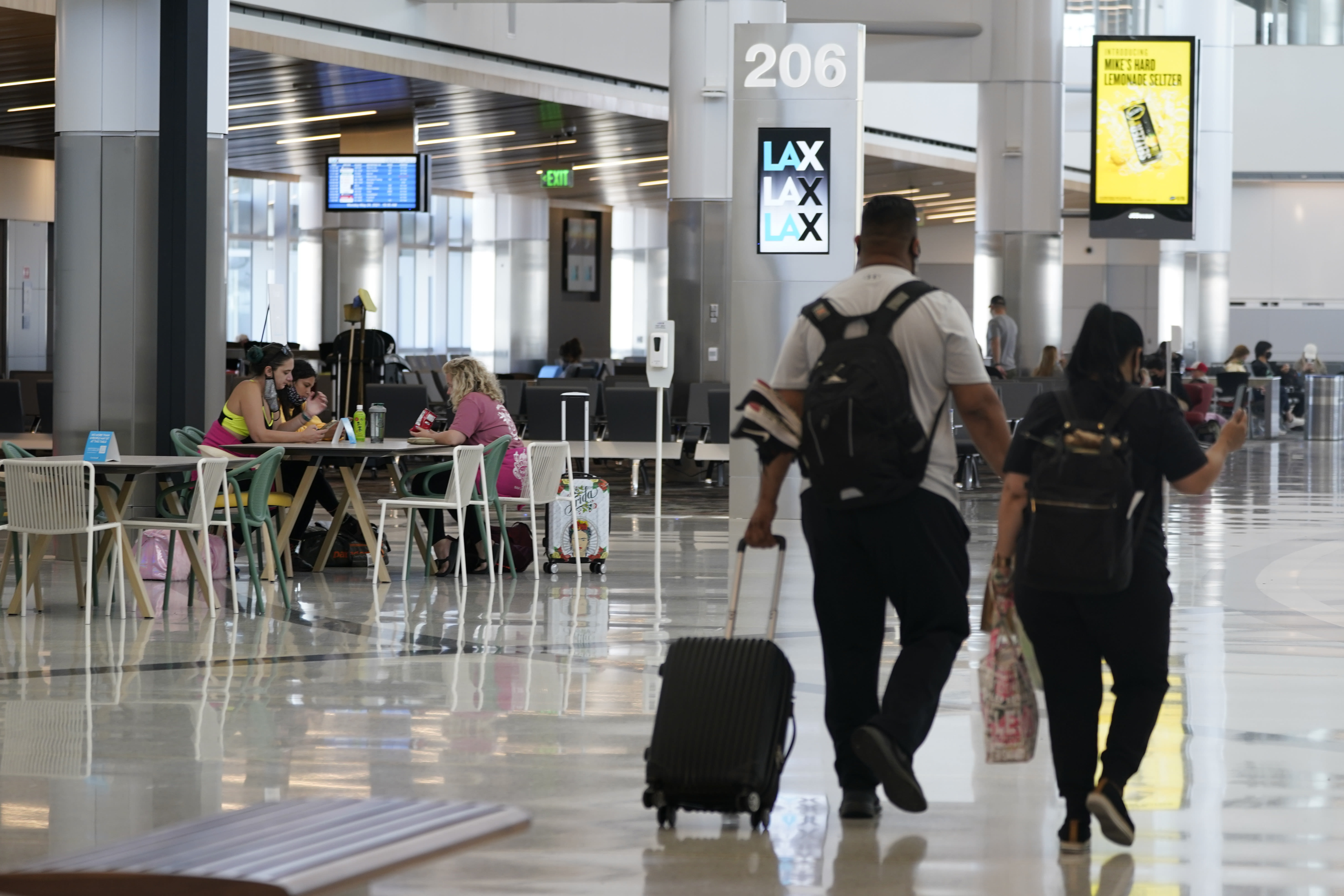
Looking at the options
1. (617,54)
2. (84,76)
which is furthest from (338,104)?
(84,76)

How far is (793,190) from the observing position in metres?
10.2

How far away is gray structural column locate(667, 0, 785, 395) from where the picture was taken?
595 inches

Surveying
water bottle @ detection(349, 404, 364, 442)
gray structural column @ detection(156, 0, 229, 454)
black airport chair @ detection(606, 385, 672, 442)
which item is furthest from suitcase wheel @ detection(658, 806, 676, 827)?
black airport chair @ detection(606, 385, 672, 442)

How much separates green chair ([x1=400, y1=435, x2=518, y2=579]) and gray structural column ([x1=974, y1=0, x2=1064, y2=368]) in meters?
10.9

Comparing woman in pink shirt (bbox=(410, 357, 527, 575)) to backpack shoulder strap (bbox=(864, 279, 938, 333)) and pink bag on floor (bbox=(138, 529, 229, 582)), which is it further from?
backpack shoulder strap (bbox=(864, 279, 938, 333))

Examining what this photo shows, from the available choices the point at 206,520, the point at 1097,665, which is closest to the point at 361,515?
the point at 206,520

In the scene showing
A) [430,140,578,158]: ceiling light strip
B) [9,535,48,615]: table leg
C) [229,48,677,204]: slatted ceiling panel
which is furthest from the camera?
[430,140,578,158]: ceiling light strip

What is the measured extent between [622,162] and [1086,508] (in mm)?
20939

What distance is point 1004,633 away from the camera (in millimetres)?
3654

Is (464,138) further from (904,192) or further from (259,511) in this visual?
(259,511)

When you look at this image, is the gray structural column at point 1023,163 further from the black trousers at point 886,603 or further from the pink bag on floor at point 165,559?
the black trousers at point 886,603

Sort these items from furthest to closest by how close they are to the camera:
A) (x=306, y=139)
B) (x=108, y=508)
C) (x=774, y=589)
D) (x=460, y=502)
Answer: (x=306, y=139) → (x=460, y=502) → (x=108, y=508) → (x=774, y=589)

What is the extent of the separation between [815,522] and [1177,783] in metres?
1.23

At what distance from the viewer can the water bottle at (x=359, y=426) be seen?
8.88 metres
